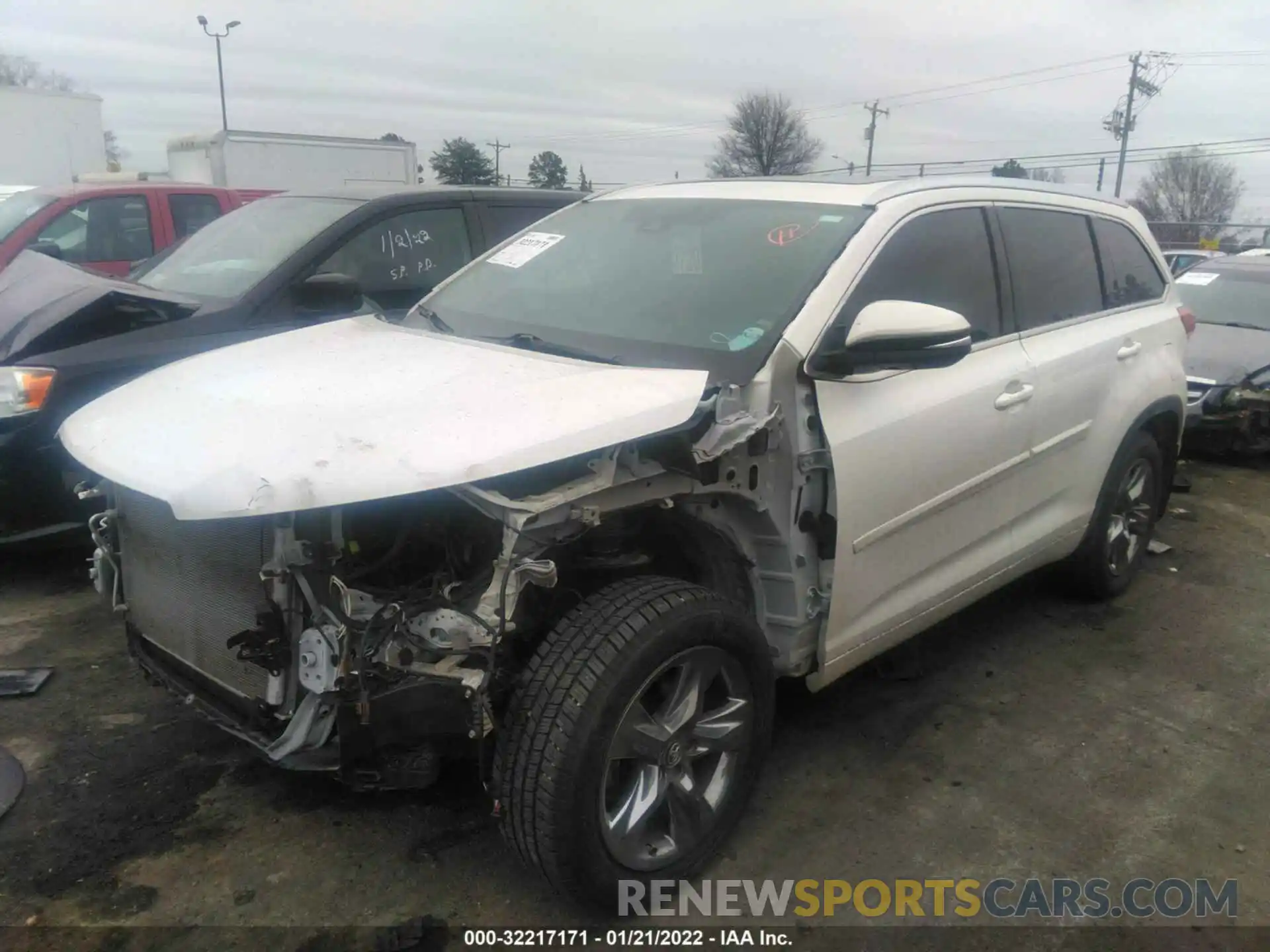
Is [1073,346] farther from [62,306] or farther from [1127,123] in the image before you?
[1127,123]

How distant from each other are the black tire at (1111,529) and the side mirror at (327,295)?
134 inches

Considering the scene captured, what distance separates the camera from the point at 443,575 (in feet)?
8.10

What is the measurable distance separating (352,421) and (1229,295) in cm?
865

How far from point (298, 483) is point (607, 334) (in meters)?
1.25

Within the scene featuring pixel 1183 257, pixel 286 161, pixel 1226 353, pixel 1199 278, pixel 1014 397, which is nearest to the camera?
pixel 1014 397

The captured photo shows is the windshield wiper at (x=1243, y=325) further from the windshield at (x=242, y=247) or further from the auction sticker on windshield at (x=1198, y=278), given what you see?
the windshield at (x=242, y=247)

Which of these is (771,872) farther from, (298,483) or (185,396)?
(185,396)

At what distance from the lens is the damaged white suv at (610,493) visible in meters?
A: 2.26

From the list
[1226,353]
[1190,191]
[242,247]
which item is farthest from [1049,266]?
[1190,191]

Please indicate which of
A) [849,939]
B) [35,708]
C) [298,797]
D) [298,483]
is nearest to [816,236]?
[298,483]

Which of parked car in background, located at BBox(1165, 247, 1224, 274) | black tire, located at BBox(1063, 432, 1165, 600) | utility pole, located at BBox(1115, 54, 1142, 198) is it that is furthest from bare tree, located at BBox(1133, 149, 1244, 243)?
black tire, located at BBox(1063, 432, 1165, 600)

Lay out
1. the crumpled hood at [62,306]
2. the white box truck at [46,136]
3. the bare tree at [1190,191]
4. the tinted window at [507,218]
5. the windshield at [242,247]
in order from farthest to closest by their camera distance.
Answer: the bare tree at [1190,191], the white box truck at [46,136], the tinted window at [507,218], the windshield at [242,247], the crumpled hood at [62,306]

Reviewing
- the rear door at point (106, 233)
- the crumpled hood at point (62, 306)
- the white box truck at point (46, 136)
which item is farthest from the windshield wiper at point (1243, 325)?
the white box truck at point (46, 136)

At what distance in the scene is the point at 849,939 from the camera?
8.30 ft
